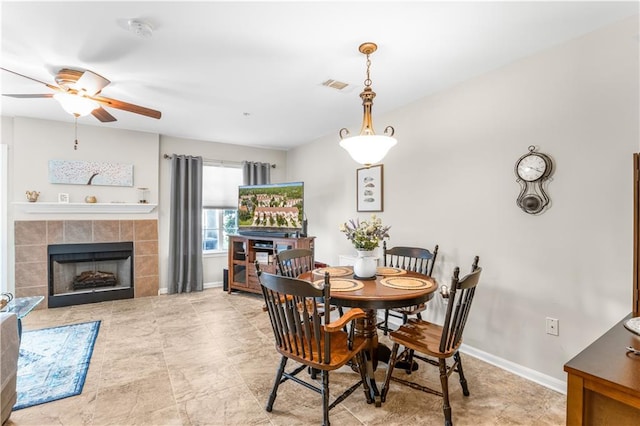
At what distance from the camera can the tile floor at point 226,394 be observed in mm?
1958

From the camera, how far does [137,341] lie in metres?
3.11

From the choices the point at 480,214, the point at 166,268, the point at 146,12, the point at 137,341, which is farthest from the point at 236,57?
the point at 166,268

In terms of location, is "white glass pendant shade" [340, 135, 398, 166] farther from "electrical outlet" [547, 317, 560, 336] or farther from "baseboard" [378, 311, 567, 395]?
"baseboard" [378, 311, 567, 395]

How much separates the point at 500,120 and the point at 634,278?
1432mm

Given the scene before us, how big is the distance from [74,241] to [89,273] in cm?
52

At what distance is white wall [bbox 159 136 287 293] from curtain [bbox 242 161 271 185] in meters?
0.16

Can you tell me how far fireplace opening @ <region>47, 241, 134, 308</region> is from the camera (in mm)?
4211

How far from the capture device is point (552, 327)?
2297 millimetres

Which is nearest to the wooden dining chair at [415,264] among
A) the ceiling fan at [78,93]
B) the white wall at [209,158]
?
the ceiling fan at [78,93]

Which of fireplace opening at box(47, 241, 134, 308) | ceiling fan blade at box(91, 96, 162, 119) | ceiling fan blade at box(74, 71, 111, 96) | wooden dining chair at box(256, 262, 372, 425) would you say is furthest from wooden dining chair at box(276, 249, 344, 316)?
fireplace opening at box(47, 241, 134, 308)

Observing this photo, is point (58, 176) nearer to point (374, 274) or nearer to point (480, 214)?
point (374, 274)

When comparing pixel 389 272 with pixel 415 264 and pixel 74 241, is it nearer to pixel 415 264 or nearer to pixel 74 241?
pixel 415 264

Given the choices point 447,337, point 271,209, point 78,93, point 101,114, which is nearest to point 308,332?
point 447,337

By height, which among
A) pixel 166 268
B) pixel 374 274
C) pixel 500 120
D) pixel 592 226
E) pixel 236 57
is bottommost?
pixel 166 268
